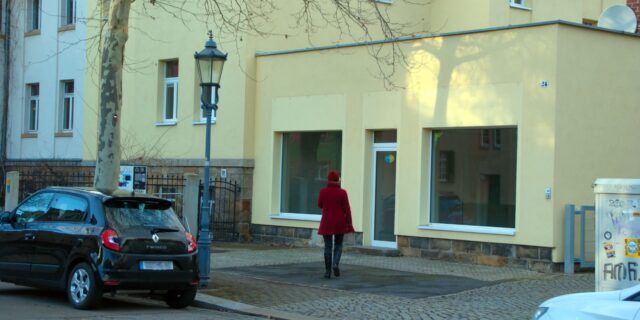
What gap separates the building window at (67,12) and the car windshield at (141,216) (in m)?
17.1

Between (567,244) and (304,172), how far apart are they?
7255 millimetres

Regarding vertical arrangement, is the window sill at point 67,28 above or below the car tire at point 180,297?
above

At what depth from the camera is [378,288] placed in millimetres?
13688

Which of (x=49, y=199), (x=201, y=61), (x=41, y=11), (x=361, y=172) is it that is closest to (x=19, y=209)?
(x=49, y=199)

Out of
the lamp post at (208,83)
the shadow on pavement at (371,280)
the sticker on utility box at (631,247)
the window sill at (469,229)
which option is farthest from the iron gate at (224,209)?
the sticker on utility box at (631,247)

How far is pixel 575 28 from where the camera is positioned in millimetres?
15906

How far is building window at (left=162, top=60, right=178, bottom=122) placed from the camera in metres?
23.8

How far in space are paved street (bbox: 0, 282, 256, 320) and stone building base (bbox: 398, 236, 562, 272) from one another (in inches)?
252

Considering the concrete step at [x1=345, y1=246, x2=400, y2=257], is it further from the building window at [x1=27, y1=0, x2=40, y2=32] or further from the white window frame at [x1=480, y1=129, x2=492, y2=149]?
the building window at [x1=27, y1=0, x2=40, y2=32]

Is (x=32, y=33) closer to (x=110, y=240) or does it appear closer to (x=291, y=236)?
(x=291, y=236)

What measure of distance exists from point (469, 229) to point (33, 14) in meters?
18.8

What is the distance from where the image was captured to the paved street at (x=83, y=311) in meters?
10.9

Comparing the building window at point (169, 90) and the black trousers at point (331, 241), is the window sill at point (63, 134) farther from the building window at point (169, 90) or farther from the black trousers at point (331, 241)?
the black trousers at point (331, 241)

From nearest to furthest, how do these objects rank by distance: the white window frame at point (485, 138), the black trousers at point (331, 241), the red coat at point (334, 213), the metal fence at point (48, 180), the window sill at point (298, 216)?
the red coat at point (334, 213), the black trousers at point (331, 241), the white window frame at point (485, 138), the window sill at point (298, 216), the metal fence at point (48, 180)
